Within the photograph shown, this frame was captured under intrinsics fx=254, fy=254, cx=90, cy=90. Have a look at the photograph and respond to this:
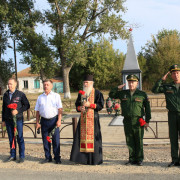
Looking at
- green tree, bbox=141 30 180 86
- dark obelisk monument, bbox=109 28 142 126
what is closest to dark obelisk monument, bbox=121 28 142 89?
dark obelisk monument, bbox=109 28 142 126

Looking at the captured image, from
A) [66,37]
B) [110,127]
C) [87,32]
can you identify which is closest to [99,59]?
[87,32]

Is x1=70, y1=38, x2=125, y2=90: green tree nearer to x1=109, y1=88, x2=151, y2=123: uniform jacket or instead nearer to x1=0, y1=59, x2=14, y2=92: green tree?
x1=0, y1=59, x2=14, y2=92: green tree

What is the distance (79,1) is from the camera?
78.1 ft

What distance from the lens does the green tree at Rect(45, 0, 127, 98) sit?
24.5 m

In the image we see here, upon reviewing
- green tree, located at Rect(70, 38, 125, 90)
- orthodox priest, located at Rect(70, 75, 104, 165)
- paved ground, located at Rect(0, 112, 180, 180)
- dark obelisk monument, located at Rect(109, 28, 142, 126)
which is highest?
green tree, located at Rect(70, 38, 125, 90)

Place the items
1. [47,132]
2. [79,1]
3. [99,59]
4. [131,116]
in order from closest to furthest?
[131,116]
[47,132]
[79,1]
[99,59]

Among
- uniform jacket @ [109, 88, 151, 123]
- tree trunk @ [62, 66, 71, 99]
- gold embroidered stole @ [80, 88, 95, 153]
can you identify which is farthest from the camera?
tree trunk @ [62, 66, 71, 99]

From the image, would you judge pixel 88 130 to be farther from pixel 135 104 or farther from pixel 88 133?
pixel 135 104

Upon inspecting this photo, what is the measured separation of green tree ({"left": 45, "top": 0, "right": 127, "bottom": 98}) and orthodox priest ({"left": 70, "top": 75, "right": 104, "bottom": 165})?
19840 millimetres

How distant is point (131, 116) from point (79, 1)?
21.0m

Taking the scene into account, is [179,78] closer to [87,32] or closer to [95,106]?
[95,106]

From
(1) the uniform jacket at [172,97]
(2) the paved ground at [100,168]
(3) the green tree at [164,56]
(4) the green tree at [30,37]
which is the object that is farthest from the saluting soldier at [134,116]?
(3) the green tree at [164,56]

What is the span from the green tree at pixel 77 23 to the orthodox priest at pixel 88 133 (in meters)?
19.8

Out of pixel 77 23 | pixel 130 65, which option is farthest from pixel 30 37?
pixel 130 65
